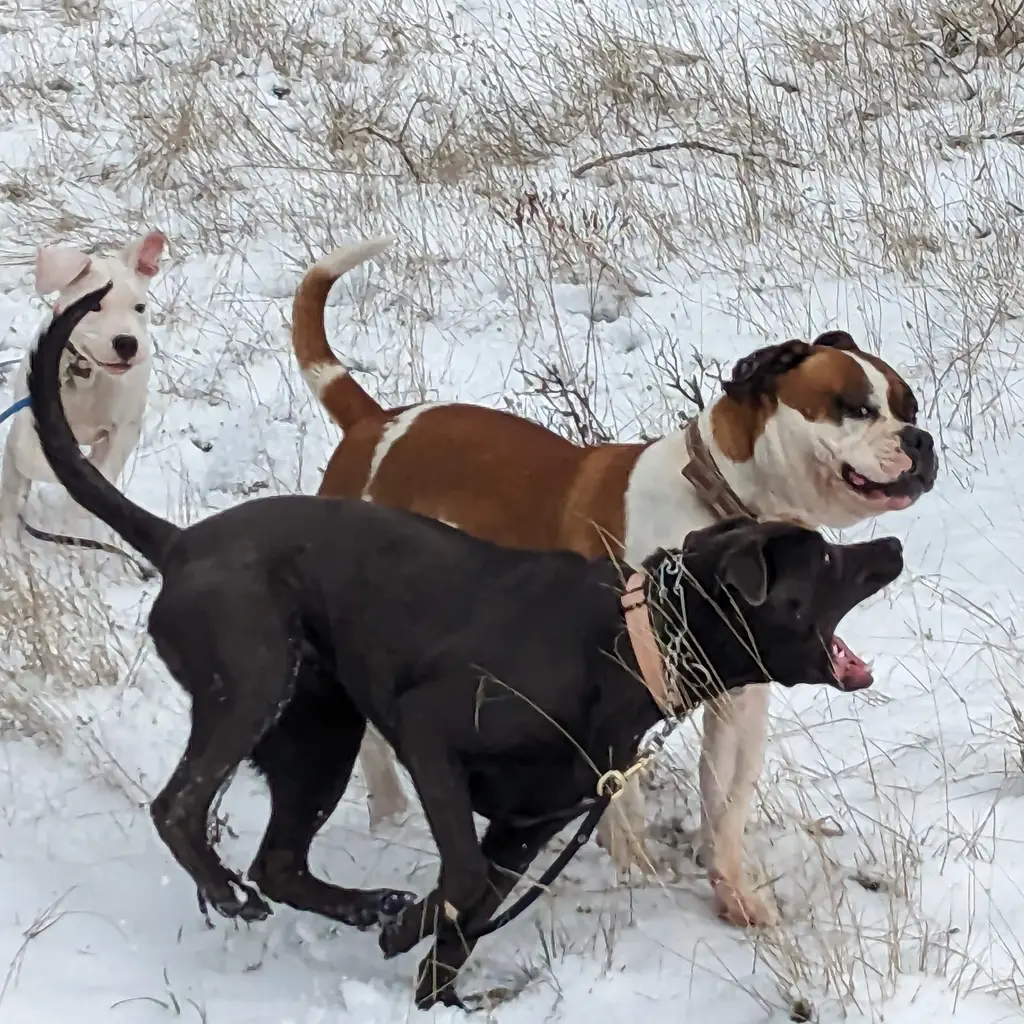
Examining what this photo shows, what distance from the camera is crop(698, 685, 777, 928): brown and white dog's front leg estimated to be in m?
2.76

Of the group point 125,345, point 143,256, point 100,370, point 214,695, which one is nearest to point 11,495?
point 100,370

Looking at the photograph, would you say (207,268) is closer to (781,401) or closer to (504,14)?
(504,14)

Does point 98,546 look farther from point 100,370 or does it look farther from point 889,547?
point 889,547

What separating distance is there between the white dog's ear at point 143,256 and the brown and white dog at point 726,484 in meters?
→ 1.89

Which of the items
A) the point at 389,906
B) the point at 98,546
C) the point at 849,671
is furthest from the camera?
the point at 98,546

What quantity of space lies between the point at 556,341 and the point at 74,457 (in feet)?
12.2

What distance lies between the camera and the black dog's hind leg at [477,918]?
2410mm

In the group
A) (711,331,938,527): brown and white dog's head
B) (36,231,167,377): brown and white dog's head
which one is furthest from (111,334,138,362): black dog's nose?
(711,331,938,527): brown and white dog's head

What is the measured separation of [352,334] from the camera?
6340mm

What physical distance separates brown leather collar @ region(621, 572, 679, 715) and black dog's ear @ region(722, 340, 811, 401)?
0.90m

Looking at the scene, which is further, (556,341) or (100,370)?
(556,341)

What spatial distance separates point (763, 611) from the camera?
233 cm

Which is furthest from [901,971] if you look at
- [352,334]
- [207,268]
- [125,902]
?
[207,268]

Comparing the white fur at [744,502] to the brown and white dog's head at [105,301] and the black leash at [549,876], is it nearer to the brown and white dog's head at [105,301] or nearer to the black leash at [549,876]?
the black leash at [549,876]
